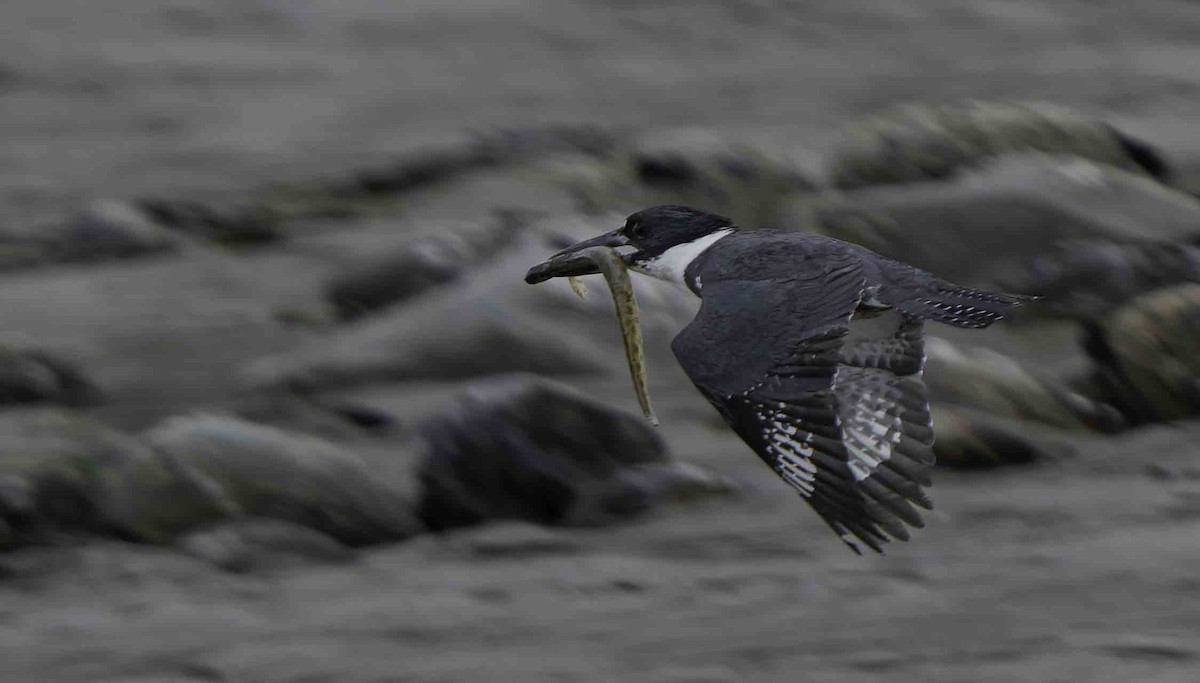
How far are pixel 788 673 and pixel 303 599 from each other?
1.66 meters

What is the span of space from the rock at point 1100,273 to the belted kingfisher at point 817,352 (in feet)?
12.2

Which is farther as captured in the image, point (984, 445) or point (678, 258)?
point (984, 445)

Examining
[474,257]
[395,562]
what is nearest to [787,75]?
[474,257]

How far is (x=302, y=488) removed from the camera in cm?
679

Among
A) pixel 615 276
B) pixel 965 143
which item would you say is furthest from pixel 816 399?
→ pixel 965 143

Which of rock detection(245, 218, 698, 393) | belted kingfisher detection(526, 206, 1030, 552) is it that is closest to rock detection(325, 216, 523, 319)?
rock detection(245, 218, 698, 393)

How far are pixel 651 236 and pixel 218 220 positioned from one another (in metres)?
5.92

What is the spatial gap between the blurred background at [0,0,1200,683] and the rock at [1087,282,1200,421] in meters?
0.02

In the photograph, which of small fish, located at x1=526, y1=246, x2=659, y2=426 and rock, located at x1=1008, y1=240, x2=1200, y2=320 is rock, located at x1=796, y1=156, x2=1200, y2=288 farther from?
small fish, located at x1=526, y1=246, x2=659, y2=426

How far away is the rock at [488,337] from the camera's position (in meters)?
7.91

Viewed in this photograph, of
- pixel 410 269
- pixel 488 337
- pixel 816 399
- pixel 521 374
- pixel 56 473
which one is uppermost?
pixel 410 269

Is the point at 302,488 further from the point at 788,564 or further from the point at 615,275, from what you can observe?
the point at 615,275

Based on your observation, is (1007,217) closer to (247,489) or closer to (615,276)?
(247,489)

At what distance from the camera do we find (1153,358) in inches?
295
